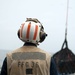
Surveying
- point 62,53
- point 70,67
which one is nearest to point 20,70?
point 70,67

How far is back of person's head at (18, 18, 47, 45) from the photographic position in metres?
3.56

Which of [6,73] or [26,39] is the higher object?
[26,39]

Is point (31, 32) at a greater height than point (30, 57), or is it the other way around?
point (31, 32)

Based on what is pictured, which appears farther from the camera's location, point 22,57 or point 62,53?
point 62,53

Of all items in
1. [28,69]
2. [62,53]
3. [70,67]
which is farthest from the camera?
[62,53]

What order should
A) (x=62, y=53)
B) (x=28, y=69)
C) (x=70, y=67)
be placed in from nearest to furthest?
(x=28, y=69), (x=70, y=67), (x=62, y=53)

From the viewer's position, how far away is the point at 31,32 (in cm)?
355

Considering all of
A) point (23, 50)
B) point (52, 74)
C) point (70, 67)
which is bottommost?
point (70, 67)

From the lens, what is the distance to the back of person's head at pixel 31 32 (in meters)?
3.56

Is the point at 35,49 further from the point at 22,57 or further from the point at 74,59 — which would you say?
the point at 74,59

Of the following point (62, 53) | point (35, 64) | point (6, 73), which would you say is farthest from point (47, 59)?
point (62, 53)

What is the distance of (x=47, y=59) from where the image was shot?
3.61 meters

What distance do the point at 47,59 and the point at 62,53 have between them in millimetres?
7696

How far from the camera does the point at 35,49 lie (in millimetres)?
3641
